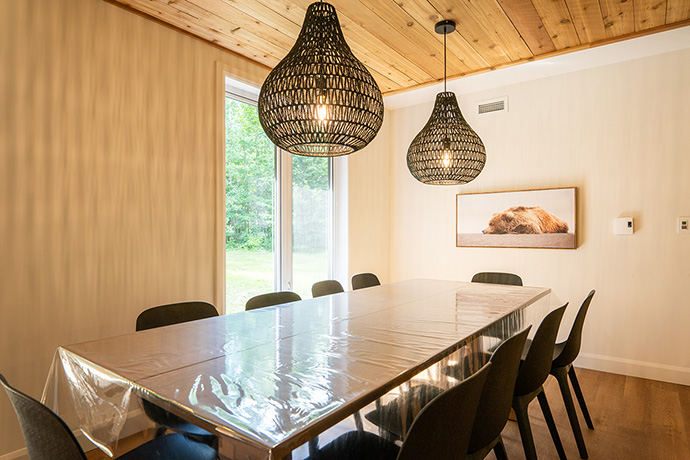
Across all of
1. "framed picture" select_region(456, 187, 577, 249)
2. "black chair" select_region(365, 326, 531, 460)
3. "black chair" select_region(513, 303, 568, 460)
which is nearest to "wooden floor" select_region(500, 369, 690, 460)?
"black chair" select_region(513, 303, 568, 460)

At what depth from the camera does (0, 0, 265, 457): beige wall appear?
6.91 feet

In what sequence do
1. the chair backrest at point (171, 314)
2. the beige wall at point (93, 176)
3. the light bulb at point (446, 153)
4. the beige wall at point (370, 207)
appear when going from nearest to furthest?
the chair backrest at point (171, 314), the beige wall at point (93, 176), the light bulb at point (446, 153), the beige wall at point (370, 207)

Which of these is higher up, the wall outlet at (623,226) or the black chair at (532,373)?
the wall outlet at (623,226)

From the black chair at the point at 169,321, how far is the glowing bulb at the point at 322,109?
3.94 feet

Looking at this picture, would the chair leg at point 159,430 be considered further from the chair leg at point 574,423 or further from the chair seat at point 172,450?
the chair leg at point 574,423

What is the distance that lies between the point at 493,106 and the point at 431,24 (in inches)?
62.3

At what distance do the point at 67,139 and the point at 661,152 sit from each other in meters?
4.32

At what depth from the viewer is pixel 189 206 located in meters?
2.88

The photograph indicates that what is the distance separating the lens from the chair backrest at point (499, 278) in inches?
134

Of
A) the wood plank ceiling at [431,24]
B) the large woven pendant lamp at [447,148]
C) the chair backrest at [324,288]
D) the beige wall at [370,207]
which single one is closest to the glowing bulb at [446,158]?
the large woven pendant lamp at [447,148]

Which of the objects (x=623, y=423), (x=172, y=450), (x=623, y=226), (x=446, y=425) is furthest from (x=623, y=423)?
(x=172, y=450)

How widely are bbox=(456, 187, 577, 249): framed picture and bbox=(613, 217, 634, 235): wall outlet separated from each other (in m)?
0.31

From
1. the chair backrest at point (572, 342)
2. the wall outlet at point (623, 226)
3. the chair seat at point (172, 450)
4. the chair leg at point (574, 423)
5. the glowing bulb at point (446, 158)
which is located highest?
the glowing bulb at point (446, 158)

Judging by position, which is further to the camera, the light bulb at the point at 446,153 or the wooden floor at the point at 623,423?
the light bulb at the point at 446,153
